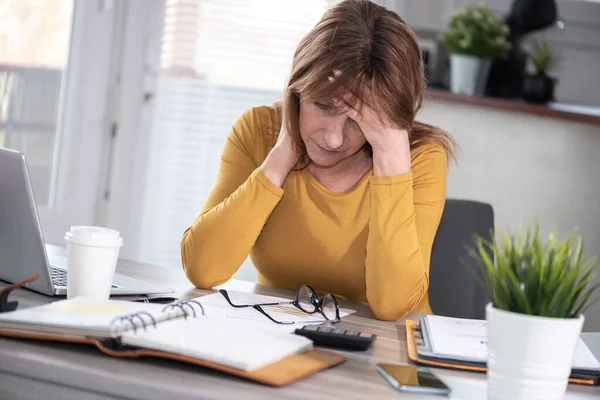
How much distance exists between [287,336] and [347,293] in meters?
0.65

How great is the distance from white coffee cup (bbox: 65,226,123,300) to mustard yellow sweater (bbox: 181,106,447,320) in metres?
0.35

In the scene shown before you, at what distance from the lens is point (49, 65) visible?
295 centimetres

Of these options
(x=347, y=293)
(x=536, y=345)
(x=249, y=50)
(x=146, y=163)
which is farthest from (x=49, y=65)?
(x=536, y=345)

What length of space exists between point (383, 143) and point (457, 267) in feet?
1.53

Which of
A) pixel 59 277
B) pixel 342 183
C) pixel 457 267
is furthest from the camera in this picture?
pixel 457 267

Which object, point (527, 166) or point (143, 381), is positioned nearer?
point (143, 381)

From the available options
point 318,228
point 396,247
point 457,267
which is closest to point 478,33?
point 457,267

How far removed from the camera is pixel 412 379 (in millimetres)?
961

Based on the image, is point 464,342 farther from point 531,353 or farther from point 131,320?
point 131,320

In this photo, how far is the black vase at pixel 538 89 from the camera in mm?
2895

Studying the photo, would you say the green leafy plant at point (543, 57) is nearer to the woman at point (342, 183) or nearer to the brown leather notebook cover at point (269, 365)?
the woman at point (342, 183)

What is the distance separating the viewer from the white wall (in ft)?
9.03

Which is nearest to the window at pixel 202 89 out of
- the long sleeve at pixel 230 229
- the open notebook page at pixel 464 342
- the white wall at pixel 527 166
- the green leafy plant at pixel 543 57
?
the white wall at pixel 527 166

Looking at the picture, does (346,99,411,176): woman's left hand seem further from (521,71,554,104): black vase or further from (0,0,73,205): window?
(0,0,73,205): window
